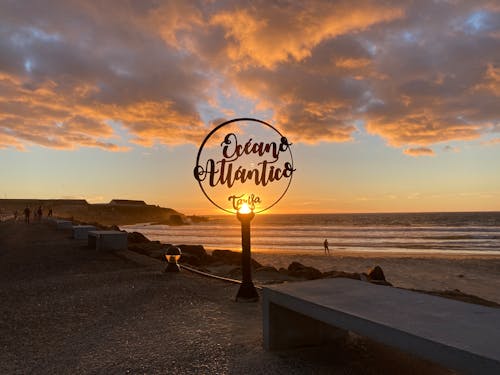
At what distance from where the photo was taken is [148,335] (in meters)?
5.45

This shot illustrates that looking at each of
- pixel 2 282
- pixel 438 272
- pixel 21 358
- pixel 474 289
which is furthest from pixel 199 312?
pixel 438 272

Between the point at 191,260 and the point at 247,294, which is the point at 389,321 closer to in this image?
the point at 247,294

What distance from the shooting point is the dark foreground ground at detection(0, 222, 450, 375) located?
4.30 metres

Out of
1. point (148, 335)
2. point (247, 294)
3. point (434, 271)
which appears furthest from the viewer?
point (434, 271)

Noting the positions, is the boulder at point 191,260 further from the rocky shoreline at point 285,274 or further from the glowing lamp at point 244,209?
the glowing lamp at point 244,209

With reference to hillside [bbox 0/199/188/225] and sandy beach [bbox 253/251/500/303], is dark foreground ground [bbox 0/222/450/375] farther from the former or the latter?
hillside [bbox 0/199/188/225]

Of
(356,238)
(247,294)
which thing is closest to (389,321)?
(247,294)

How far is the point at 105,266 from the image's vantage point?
39.9 ft

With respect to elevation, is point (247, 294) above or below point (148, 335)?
above

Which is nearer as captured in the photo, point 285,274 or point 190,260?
point 285,274

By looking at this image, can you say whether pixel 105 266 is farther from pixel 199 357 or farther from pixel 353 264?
pixel 353 264

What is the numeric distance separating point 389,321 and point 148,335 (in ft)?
11.5

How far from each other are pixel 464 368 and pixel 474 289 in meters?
16.9

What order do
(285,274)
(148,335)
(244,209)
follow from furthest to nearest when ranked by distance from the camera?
(285,274), (244,209), (148,335)
